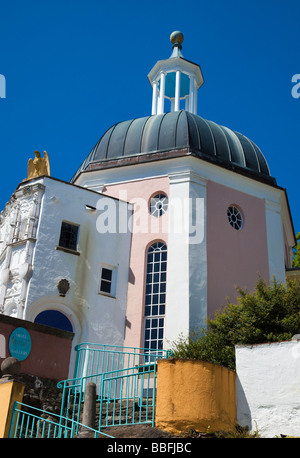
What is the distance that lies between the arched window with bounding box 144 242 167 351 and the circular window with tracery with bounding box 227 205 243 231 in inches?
118

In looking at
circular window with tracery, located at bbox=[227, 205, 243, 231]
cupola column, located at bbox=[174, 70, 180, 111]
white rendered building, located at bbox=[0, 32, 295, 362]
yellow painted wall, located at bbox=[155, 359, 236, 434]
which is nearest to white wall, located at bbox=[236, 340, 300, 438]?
yellow painted wall, located at bbox=[155, 359, 236, 434]

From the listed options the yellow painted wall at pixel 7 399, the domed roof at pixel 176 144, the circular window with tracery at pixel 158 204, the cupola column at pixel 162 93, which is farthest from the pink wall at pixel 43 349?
the cupola column at pixel 162 93

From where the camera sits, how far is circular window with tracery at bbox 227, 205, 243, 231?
74.4ft

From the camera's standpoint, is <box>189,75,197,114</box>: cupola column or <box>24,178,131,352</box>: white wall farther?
<box>189,75,197,114</box>: cupola column

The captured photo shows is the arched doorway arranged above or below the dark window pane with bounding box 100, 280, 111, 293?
below

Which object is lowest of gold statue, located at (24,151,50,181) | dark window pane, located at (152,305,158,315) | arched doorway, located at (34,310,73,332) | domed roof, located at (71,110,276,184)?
Answer: arched doorway, located at (34,310,73,332)

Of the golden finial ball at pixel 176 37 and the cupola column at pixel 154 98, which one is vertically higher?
the golden finial ball at pixel 176 37

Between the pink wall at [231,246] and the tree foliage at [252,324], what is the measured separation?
3251mm

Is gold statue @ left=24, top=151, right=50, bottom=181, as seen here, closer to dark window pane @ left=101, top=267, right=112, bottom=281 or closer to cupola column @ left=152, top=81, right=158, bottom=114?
dark window pane @ left=101, top=267, right=112, bottom=281

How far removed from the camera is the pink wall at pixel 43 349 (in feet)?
41.2

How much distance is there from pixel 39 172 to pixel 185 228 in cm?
578

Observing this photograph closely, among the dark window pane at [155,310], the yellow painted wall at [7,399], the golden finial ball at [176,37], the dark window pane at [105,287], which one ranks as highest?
the golden finial ball at [176,37]

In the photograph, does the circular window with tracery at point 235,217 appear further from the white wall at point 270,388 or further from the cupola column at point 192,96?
the white wall at point 270,388

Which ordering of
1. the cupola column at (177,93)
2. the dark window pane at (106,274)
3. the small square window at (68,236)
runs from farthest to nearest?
the cupola column at (177,93)
the dark window pane at (106,274)
the small square window at (68,236)
